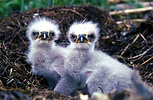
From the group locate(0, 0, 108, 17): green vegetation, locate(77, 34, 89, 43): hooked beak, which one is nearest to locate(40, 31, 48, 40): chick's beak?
locate(77, 34, 89, 43): hooked beak

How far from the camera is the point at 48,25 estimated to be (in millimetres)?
3576

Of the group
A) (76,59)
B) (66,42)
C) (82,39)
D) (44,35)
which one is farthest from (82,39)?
(66,42)

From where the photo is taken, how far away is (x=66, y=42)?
14.6ft

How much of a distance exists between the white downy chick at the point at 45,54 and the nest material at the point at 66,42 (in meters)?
0.14

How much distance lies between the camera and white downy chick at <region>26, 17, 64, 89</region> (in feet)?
11.4

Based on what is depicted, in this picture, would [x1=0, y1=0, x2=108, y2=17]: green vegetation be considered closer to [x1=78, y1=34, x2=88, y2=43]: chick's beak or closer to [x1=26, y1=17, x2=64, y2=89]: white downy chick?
[x1=26, y1=17, x2=64, y2=89]: white downy chick

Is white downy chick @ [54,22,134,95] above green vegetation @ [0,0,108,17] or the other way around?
the other way around

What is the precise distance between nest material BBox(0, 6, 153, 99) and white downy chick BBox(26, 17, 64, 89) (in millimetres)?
136

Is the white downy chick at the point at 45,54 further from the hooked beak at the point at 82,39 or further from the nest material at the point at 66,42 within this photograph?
the hooked beak at the point at 82,39

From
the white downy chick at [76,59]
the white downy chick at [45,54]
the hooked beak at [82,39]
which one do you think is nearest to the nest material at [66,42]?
the white downy chick at [45,54]

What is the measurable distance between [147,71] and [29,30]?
6.86 ft

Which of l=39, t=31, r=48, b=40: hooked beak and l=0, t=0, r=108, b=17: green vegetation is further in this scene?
l=0, t=0, r=108, b=17: green vegetation

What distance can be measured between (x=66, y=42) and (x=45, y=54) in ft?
3.18

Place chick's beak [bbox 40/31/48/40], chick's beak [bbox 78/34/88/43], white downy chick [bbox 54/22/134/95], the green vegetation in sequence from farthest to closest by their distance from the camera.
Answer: the green vegetation → chick's beak [bbox 40/31/48/40] → chick's beak [bbox 78/34/88/43] → white downy chick [bbox 54/22/134/95]
